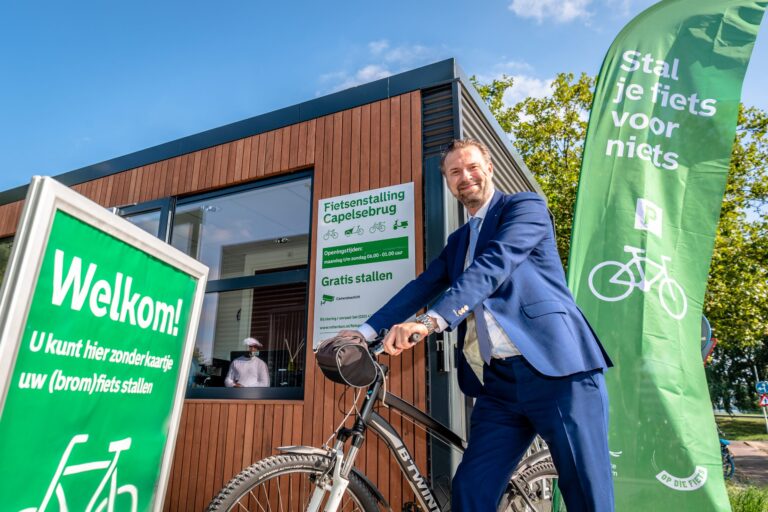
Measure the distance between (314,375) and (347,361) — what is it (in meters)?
1.94

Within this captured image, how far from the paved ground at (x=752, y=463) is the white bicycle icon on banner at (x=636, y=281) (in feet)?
23.0

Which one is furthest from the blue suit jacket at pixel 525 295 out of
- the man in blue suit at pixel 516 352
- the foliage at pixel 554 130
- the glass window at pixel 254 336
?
the foliage at pixel 554 130

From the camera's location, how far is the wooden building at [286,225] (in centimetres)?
361

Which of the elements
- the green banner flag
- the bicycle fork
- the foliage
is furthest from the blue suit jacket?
the foliage

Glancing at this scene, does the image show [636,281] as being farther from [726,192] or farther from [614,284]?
[726,192]

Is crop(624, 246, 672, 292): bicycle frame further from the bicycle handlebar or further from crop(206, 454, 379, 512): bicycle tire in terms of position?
crop(206, 454, 379, 512): bicycle tire

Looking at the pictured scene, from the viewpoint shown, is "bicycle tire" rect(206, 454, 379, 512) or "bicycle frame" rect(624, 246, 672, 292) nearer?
"bicycle tire" rect(206, 454, 379, 512)

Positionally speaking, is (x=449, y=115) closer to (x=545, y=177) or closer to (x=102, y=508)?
(x=102, y=508)

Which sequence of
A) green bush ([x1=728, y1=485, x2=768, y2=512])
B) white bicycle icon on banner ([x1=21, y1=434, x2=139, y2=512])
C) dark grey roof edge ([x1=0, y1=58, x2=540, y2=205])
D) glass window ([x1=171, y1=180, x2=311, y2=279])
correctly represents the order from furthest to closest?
glass window ([x1=171, y1=180, x2=311, y2=279]) → green bush ([x1=728, y1=485, x2=768, y2=512]) → dark grey roof edge ([x1=0, y1=58, x2=540, y2=205]) → white bicycle icon on banner ([x1=21, y1=434, x2=139, y2=512])

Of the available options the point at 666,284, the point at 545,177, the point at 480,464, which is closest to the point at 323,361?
the point at 480,464

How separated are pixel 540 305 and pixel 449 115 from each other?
2.22 meters

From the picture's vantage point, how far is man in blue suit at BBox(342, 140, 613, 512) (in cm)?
182

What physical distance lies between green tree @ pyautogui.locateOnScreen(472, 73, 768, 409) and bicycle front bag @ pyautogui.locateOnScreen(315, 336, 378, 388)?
11.6m

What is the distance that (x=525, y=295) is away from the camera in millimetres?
1995
